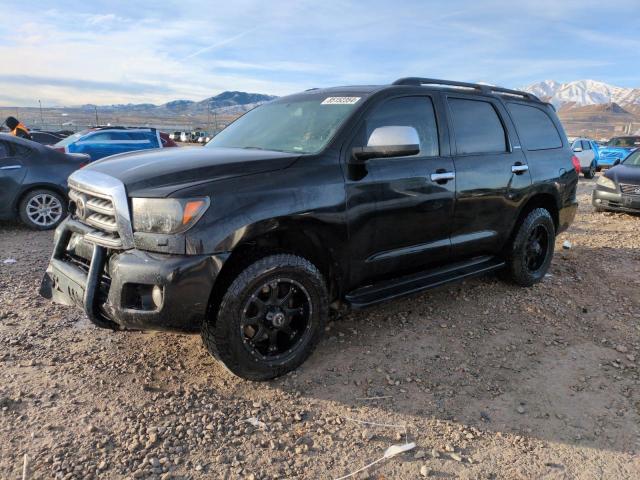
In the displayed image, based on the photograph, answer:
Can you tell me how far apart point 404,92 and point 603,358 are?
8.13 feet

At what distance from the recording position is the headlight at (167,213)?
271 centimetres

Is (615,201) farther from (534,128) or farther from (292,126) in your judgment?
Result: (292,126)

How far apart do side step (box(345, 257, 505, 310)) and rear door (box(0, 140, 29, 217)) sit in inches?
229

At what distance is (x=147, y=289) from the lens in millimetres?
2770

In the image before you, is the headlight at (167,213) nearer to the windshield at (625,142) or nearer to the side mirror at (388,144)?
the side mirror at (388,144)

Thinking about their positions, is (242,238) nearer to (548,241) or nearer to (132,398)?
(132,398)

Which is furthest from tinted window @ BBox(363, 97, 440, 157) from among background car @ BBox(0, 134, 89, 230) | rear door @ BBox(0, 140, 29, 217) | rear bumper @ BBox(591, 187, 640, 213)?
rear bumper @ BBox(591, 187, 640, 213)

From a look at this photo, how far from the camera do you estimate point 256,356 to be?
304 centimetres

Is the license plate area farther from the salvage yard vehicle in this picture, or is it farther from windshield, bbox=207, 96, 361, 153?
the salvage yard vehicle

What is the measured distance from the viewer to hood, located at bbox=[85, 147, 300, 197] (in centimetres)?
281

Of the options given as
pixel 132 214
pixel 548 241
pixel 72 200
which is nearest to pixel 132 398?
pixel 132 214

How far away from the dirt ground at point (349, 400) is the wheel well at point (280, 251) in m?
0.59

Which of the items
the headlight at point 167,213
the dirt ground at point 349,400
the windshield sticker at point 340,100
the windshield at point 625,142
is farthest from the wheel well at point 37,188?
the windshield at point 625,142

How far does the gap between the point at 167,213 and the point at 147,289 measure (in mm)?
440
